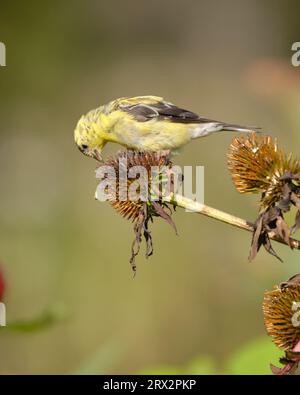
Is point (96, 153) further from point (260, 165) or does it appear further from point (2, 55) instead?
point (2, 55)

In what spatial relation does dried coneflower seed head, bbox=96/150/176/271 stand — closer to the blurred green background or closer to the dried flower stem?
the dried flower stem

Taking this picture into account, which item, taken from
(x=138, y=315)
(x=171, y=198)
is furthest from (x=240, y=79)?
(x=171, y=198)

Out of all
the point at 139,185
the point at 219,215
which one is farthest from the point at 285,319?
the point at 139,185

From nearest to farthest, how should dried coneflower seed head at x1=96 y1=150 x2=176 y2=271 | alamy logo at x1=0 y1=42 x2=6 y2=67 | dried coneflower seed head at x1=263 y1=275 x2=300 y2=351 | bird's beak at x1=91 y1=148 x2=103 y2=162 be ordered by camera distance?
1. dried coneflower seed head at x1=263 y1=275 x2=300 y2=351
2. dried coneflower seed head at x1=96 y1=150 x2=176 y2=271
3. bird's beak at x1=91 y1=148 x2=103 y2=162
4. alamy logo at x1=0 y1=42 x2=6 y2=67

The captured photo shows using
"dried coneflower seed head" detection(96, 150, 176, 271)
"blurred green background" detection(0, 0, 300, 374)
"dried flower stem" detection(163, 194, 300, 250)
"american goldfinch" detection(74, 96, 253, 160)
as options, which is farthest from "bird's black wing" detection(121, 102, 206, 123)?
"dried flower stem" detection(163, 194, 300, 250)

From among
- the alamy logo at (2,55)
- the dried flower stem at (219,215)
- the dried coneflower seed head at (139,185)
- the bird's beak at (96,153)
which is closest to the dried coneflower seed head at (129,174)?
the dried coneflower seed head at (139,185)

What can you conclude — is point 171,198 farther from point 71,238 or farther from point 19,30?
point 19,30
